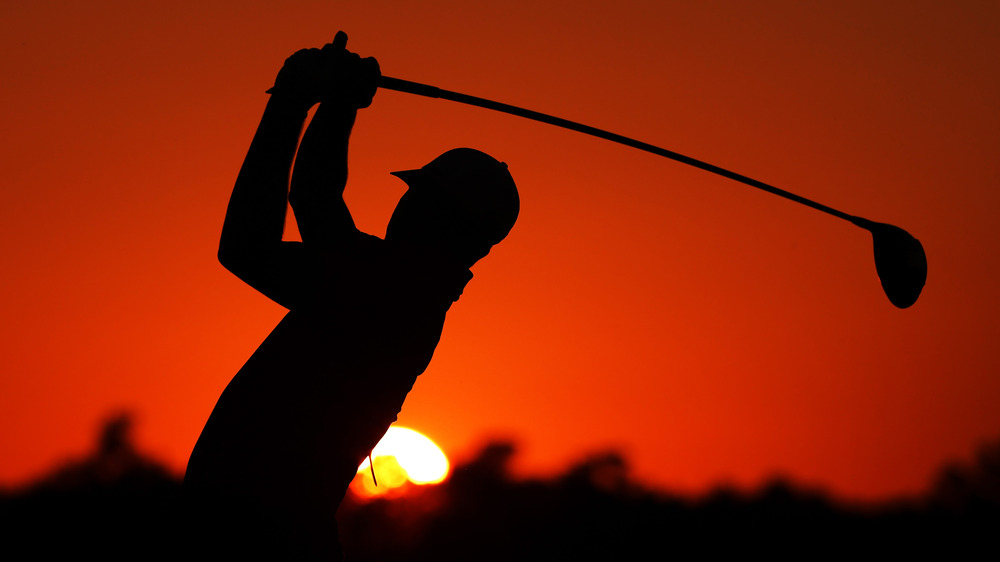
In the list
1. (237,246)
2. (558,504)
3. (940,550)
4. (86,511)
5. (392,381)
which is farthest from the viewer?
(558,504)

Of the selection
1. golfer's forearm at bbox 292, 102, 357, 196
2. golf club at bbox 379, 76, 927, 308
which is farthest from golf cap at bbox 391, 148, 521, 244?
golf club at bbox 379, 76, 927, 308

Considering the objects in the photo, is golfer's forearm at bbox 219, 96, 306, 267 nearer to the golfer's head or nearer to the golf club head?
the golfer's head

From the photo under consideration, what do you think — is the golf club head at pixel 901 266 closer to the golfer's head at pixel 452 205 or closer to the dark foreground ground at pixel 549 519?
the golfer's head at pixel 452 205

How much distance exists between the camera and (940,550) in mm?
39156

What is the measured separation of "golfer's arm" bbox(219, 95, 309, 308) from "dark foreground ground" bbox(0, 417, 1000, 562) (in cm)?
3307

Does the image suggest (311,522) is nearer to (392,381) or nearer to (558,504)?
(392,381)

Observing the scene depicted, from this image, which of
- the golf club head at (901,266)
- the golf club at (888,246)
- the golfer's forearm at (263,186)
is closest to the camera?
the golfer's forearm at (263,186)

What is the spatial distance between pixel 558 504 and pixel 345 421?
45049 mm

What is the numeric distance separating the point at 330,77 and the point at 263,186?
1.24ft

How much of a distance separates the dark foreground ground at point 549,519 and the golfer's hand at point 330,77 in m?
33.1

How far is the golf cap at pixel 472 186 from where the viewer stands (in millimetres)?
3691

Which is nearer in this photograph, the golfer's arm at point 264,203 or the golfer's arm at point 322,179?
the golfer's arm at point 264,203

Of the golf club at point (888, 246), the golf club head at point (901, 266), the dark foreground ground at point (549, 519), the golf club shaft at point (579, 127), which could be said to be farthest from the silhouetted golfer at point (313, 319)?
the dark foreground ground at point (549, 519)

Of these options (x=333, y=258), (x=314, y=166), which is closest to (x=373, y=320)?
(x=333, y=258)
